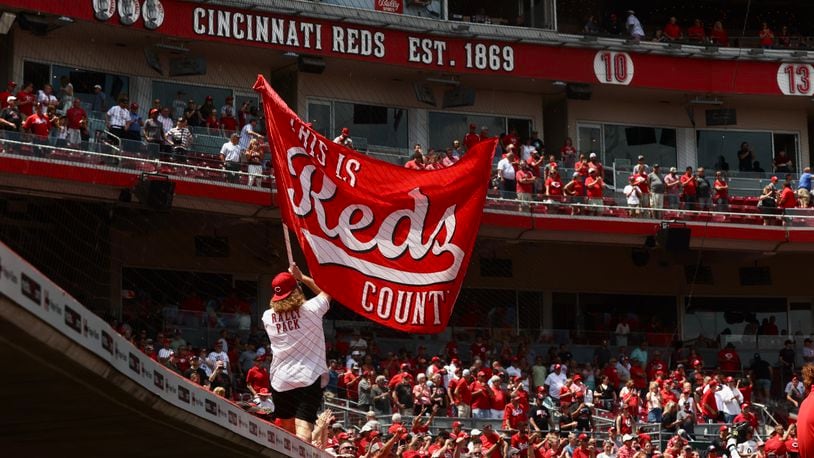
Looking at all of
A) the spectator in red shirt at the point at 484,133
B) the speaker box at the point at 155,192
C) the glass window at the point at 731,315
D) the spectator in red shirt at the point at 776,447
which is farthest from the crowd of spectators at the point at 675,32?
the speaker box at the point at 155,192

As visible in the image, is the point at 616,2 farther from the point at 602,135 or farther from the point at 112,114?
the point at 112,114

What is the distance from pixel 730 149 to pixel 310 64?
11.3m

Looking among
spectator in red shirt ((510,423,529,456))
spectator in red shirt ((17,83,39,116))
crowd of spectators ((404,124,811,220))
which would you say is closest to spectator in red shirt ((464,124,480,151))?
crowd of spectators ((404,124,811,220))

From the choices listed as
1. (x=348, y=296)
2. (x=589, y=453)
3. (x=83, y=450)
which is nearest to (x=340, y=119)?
(x=589, y=453)

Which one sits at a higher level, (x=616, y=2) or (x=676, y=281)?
(x=616, y=2)

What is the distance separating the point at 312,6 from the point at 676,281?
1110 cm

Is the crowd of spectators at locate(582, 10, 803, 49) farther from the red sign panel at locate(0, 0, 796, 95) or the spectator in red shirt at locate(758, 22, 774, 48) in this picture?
the red sign panel at locate(0, 0, 796, 95)

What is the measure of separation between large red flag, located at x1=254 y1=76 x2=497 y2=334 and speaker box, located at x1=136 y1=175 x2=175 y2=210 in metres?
9.00

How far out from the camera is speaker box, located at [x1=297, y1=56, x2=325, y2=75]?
28219 millimetres

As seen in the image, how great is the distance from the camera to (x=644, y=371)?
2700cm

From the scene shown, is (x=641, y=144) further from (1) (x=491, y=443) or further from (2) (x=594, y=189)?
(1) (x=491, y=443)

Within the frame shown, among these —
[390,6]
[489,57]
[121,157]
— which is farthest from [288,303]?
[489,57]

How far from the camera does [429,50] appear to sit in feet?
97.0

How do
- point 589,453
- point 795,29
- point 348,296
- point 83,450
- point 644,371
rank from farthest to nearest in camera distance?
point 795,29 < point 644,371 < point 589,453 < point 348,296 < point 83,450
